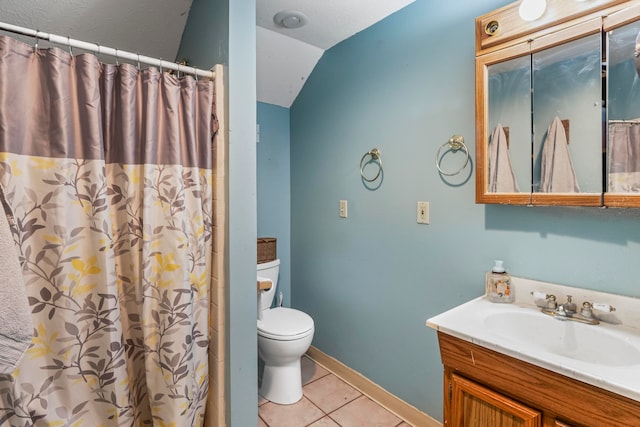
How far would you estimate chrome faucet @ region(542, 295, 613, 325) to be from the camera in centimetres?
118

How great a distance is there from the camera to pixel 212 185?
56.7 inches

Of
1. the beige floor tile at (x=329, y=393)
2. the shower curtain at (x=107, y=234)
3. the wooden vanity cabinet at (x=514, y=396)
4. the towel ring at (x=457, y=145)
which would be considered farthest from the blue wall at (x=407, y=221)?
the shower curtain at (x=107, y=234)

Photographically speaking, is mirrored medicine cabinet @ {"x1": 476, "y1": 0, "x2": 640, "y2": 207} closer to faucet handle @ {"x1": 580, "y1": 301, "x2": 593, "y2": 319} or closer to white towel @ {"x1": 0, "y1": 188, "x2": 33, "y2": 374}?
faucet handle @ {"x1": 580, "y1": 301, "x2": 593, "y2": 319}

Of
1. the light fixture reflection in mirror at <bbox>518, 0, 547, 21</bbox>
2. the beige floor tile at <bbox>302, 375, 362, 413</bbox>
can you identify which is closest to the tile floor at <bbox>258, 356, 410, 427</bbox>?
the beige floor tile at <bbox>302, 375, 362, 413</bbox>

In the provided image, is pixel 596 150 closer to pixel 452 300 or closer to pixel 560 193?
pixel 560 193

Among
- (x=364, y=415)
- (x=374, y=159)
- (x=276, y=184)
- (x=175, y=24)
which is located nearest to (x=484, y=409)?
(x=364, y=415)

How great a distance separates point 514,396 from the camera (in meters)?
0.99

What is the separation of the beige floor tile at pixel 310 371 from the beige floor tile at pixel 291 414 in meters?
0.23

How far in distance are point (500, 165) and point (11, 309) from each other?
1.78 m

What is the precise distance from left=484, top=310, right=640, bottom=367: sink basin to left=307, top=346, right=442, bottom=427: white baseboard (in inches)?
30.4

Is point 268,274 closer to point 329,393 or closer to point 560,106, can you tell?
point 329,393

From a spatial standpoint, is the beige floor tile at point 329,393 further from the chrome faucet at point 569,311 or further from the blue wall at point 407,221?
the chrome faucet at point 569,311

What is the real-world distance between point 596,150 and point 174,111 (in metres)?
1.58

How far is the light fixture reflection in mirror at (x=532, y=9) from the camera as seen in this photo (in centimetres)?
121
